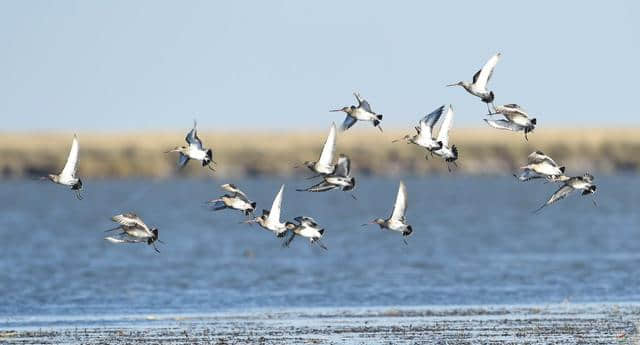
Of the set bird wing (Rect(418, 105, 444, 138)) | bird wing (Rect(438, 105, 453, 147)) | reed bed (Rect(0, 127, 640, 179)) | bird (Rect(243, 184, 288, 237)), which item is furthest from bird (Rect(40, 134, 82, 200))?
reed bed (Rect(0, 127, 640, 179))

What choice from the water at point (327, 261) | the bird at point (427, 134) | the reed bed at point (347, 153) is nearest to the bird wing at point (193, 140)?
the bird at point (427, 134)

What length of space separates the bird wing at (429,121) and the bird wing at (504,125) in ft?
2.26

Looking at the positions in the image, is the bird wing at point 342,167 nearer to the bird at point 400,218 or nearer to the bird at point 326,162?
the bird at point 326,162

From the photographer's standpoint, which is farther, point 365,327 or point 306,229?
point 365,327

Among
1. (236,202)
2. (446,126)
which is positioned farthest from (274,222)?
(446,126)

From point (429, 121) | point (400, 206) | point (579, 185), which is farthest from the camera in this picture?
point (400, 206)

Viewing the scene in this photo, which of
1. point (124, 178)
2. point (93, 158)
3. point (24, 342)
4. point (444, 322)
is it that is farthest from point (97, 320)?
point (124, 178)

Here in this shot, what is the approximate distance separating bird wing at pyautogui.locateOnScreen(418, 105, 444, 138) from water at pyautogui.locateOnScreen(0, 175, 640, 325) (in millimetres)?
7917

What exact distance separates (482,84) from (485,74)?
0.70ft

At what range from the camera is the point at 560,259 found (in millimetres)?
40406

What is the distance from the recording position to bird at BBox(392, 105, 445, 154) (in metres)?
21.9

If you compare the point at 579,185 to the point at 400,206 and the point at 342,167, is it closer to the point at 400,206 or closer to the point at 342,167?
the point at 400,206

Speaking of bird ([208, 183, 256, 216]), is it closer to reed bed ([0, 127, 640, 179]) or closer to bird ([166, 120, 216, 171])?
bird ([166, 120, 216, 171])

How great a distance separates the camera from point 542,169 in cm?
2198
